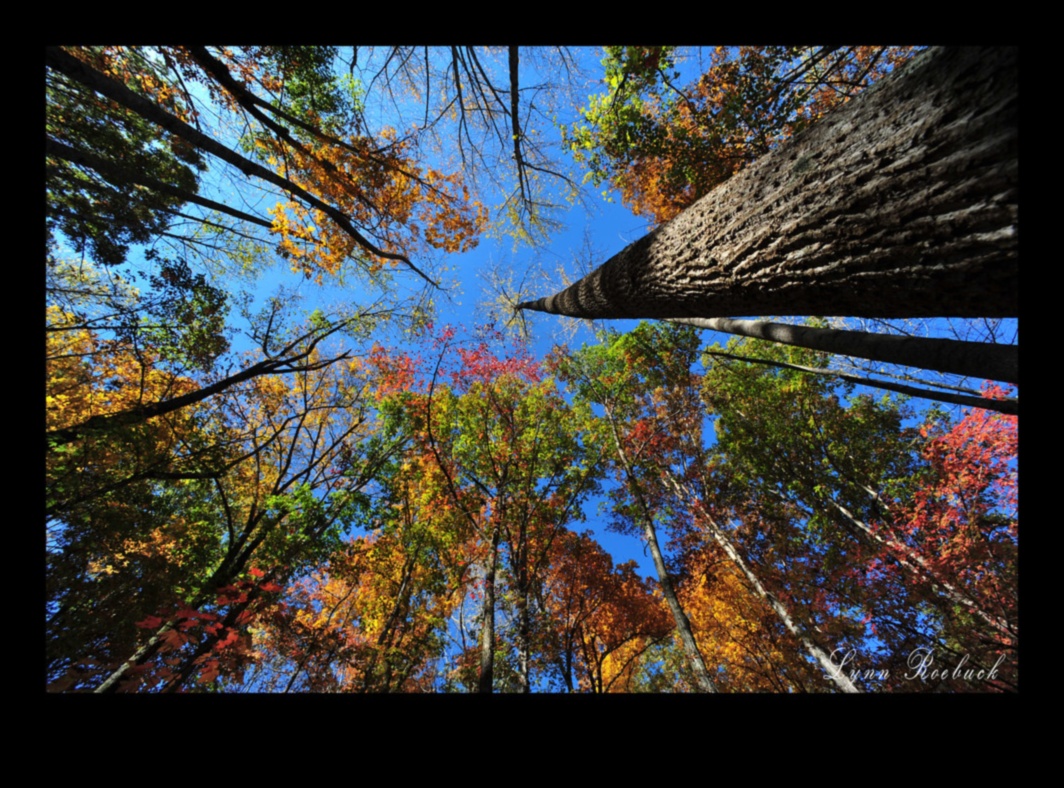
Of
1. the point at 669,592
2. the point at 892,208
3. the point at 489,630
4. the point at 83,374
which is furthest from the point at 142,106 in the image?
the point at 669,592

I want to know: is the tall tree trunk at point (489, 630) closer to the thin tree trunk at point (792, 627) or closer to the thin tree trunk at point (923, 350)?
the thin tree trunk at point (792, 627)

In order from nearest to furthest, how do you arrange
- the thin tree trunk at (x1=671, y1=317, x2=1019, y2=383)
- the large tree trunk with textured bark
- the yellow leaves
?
the large tree trunk with textured bark → the thin tree trunk at (x1=671, y1=317, x2=1019, y2=383) → the yellow leaves

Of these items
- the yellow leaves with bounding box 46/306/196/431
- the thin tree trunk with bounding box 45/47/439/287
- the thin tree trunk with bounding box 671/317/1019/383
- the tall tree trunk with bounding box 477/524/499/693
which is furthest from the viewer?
the tall tree trunk with bounding box 477/524/499/693

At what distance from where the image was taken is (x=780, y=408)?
9891 millimetres

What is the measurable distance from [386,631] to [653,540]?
6.31 meters

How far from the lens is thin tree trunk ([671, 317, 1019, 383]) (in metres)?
1.70

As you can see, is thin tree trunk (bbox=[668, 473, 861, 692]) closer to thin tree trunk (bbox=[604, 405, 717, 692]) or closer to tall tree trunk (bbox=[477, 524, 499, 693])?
thin tree trunk (bbox=[604, 405, 717, 692])

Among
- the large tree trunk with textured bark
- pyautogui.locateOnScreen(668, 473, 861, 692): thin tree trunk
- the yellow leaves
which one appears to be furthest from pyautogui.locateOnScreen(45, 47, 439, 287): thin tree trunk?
pyautogui.locateOnScreen(668, 473, 861, 692): thin tree trunk

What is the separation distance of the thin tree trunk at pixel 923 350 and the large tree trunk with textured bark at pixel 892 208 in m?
0.72

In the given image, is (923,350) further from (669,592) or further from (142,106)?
(142,106)

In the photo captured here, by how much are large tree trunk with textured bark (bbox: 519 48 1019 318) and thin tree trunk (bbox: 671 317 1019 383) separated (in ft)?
2.37

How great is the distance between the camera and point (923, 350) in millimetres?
2090

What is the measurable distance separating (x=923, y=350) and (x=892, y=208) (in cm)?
139
